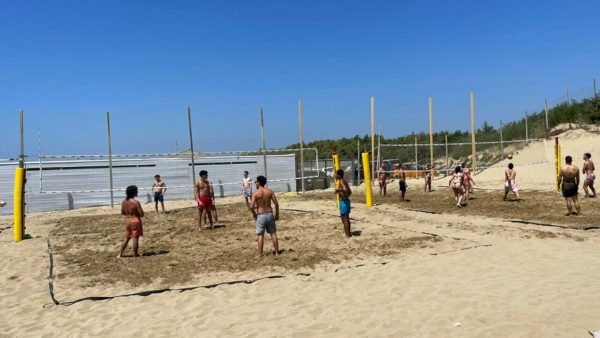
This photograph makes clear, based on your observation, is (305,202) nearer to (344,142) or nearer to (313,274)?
(313,274)

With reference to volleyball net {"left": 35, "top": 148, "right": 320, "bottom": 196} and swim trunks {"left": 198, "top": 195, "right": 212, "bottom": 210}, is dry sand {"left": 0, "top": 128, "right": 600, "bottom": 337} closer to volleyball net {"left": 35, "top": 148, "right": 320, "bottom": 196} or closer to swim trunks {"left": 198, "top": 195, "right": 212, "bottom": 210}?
swim trunks {"left": 198, "top": 195, "right": 212, "bottom": 210}

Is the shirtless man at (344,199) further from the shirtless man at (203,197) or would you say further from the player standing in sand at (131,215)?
the player standing in sand at (131,215)

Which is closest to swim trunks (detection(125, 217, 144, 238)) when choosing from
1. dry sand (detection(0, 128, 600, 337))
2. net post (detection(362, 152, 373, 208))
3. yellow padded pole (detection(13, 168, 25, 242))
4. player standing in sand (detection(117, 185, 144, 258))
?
player standing in sand (detection(117, 185, 144, 258))

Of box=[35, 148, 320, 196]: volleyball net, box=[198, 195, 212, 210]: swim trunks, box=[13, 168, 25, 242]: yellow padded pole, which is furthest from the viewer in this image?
box=[35, 148, 320, 196]: volleyball net

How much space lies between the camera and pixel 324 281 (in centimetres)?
675

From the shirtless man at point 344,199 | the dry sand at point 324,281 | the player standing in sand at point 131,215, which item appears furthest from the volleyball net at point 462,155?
the player standing in sand at point 131,215

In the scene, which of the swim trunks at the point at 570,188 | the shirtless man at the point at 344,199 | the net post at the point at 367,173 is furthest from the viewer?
the net post at the point at 367,173

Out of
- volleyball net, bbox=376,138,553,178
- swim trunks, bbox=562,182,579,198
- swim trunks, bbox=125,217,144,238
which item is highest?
volleyball net, bbox=376,138,553,178

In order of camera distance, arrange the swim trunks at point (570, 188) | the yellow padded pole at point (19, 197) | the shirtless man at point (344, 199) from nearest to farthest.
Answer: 1. the shirtless man at point (344, 199)
2. the yellow padded pole at point (19, 197)
3. the swim trunks at point (570, 188)

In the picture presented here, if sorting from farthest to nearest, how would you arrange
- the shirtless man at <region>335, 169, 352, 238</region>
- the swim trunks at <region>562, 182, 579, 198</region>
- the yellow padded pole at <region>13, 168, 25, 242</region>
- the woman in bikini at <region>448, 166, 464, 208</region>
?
the woman in bikini at <region>448, 166, 464, 208</region> → the swim trunks at <region>562, 182, 579, 198</region> → the yellow padded pole at <region>13, 168, 25, 242</region> → the shirtless man at <region>335, 169, 352, 238</region>

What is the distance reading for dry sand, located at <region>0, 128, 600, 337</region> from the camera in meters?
5.03

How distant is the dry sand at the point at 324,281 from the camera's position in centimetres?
503

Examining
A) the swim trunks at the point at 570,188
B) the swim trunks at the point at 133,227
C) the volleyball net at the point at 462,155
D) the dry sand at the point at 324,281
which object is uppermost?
the volleyball net at the point at 462,155

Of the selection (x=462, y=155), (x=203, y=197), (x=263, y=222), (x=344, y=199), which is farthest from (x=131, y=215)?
(x=462, y=155)
